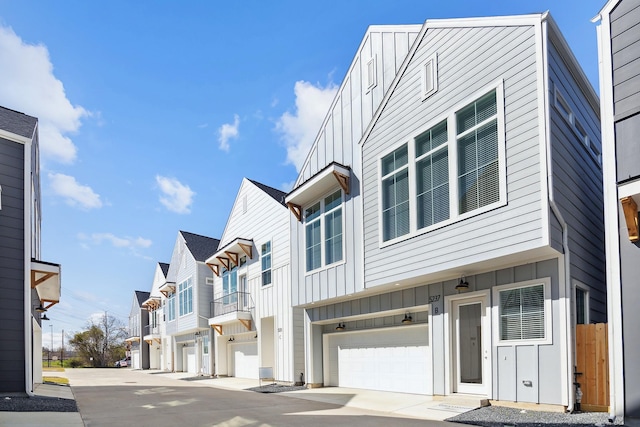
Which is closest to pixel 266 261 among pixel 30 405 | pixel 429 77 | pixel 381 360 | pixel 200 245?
pixel 381 360

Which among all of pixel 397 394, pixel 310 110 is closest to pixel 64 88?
pixel 310 110

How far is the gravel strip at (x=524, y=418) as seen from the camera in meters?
7.24

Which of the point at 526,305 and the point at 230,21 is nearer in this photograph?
the point at 526,305

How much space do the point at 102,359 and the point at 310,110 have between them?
4009cm

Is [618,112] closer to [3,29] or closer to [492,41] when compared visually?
[492,41]

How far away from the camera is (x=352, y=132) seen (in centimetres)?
1339

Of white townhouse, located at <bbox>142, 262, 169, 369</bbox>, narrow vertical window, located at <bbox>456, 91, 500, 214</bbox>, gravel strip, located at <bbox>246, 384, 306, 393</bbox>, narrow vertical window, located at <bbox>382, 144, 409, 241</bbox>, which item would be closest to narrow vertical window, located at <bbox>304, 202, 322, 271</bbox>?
narrow vertical window, located at <bbox>382, 144, 409, 241</bbox>

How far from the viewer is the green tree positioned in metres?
46.5

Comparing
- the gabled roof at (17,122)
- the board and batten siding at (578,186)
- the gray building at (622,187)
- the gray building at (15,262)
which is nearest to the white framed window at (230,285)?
the gray building at (15,262)

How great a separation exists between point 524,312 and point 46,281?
13039 mm

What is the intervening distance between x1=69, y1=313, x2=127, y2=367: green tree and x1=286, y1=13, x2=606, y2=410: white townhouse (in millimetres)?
40241

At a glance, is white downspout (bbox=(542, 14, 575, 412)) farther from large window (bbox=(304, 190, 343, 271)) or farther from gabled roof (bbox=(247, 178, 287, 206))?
gabled roof (bbox=(247, 178, 287, 206))

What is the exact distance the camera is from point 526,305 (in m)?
8.75

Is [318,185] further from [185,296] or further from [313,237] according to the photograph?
[185,296]
